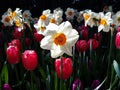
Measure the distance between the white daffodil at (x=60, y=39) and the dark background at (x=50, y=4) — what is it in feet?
9.56

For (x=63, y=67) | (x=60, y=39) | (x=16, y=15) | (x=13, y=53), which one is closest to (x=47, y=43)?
(x=60, y=39)

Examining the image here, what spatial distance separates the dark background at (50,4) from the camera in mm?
4711

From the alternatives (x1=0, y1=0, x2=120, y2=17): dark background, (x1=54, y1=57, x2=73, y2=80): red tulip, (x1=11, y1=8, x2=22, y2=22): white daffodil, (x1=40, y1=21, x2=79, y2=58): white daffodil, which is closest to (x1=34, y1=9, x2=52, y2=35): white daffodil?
(x1=11, y1=8, x2=22, y2=22): white daffodil

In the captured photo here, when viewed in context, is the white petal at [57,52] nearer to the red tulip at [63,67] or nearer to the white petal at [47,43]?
the white petal at [47,43]

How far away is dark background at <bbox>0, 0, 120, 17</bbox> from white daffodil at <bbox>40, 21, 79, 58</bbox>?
9.56 ft

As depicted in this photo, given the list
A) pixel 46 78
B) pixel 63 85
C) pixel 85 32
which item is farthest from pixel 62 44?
pixel 85 32

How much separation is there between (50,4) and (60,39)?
3.02 meters

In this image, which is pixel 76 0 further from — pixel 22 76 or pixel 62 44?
pixel 62 44

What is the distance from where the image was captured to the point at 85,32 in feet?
9.57

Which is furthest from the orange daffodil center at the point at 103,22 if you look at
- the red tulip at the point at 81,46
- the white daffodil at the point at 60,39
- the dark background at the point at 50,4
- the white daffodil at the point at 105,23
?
the dark background at the point at 50,4

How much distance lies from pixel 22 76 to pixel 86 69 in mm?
395

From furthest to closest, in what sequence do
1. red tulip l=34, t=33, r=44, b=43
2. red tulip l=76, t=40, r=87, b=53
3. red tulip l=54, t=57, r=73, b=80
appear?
red tulip l=34, t=33, r=44, b=43, red tulip l=76, t=40, r=87, b=53, red tulip l=54, t=57, r=73, b=80

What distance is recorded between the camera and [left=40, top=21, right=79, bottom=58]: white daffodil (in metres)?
1.78

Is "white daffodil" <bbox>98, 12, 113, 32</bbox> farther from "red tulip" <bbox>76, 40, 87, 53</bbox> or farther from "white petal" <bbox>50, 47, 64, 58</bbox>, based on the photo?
"white petal" <bbox>50, 47, 64, 58</bbox>
